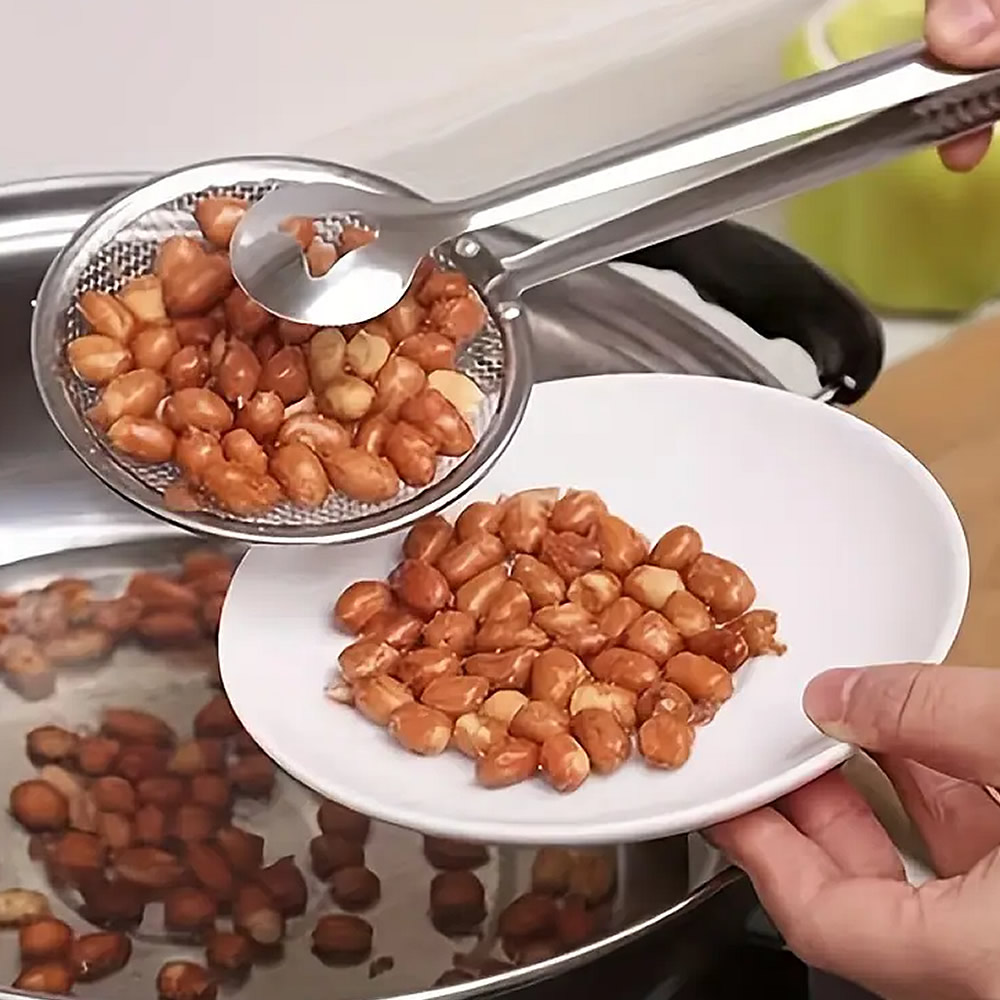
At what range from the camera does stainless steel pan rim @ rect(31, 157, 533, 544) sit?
0.53 meters

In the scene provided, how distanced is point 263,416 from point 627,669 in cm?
15

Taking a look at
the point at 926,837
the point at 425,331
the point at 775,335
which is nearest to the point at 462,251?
the point at 425,331

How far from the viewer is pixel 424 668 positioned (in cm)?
53

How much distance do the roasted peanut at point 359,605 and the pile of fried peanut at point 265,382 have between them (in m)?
0.03

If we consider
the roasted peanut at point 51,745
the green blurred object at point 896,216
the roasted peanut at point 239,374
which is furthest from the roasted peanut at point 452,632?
the green blurred object at point 896,216

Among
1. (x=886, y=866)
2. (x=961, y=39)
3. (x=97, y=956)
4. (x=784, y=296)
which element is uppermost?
(x=961, y=39)

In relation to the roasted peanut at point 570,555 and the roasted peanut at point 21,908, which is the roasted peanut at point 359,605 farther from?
the roasted peanut at point 21,908

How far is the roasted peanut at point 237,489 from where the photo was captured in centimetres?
53

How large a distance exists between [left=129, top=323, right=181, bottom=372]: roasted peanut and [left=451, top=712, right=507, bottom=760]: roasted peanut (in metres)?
0.16

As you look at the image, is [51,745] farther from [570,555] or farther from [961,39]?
[961,39]

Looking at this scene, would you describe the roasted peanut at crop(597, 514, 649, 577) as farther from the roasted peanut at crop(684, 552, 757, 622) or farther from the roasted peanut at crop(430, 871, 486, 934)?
the roasted peanut at crop(430, 871, 486, 934)

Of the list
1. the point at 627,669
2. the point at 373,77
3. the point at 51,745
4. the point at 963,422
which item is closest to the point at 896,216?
the point at 963,422

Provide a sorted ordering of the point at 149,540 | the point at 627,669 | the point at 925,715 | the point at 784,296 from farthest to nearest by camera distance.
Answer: the point at 149,540, the point at 784,296, the point at 627,669, the point at 925,715

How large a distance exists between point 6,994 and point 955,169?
47cm
